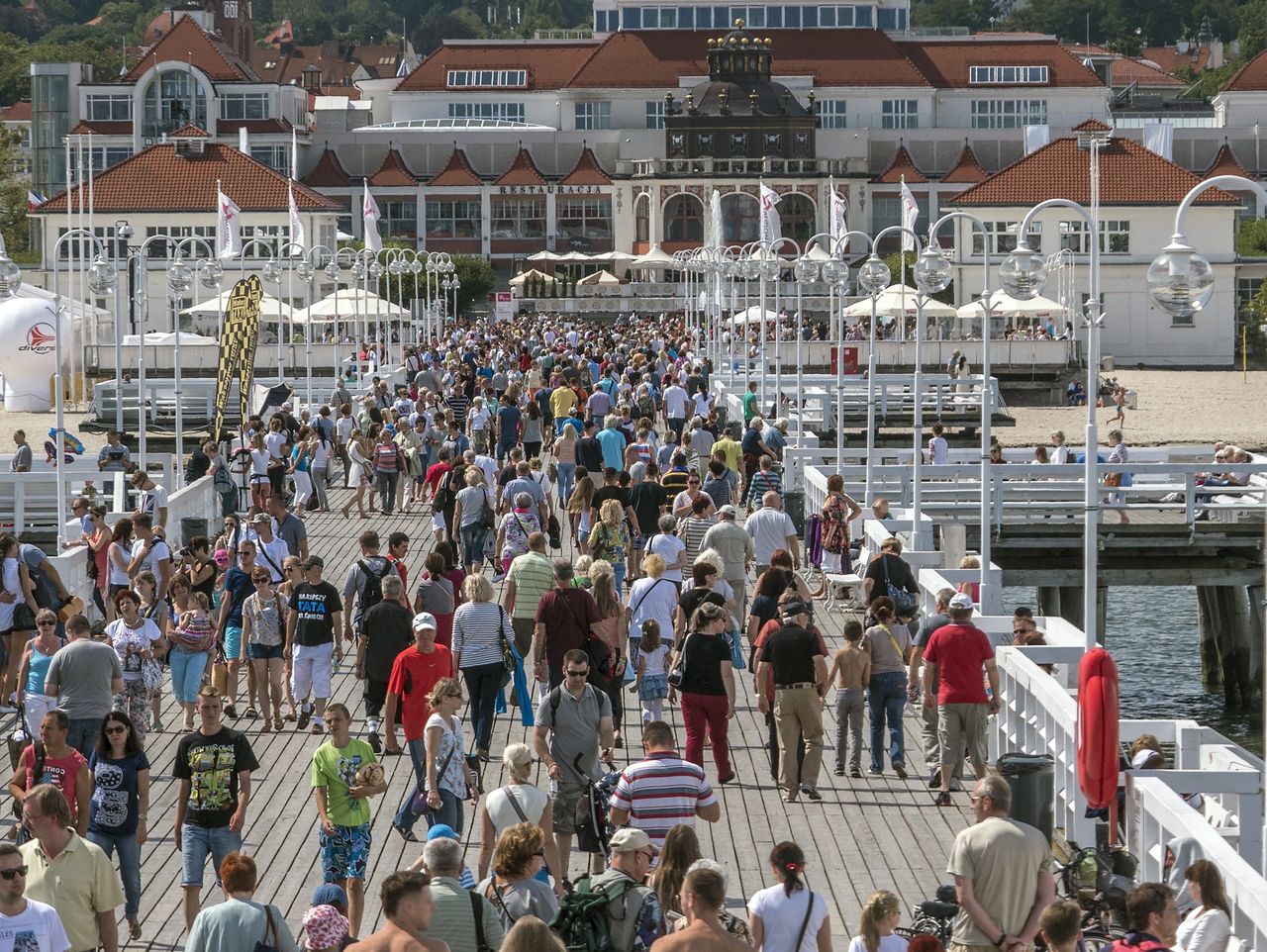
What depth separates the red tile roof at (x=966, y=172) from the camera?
116 meters

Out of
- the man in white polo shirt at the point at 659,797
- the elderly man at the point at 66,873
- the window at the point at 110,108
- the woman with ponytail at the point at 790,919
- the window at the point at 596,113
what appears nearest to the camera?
the woman with ponytail at the point at 790,919

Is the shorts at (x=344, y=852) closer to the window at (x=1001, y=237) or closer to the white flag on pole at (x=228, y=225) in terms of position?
the white flag on pole at (x=228, y=225)

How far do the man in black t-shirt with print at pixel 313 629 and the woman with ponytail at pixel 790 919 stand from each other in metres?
6.97

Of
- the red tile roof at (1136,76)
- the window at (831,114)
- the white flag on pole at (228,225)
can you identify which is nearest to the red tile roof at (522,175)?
the window at (831,114)

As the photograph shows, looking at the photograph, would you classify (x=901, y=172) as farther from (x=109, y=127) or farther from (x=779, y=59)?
(x=109, y=127)

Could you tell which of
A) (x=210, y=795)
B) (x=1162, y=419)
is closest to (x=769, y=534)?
(x=210, y=795)

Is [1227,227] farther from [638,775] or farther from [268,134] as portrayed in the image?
[638,775]

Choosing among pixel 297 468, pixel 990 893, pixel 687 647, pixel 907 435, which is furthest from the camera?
pixel 907 435

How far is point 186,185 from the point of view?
308ft

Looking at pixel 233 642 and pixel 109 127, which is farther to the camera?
pixel 109 127

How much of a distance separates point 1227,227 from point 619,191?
4006 cm

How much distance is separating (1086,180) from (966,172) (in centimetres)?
3341

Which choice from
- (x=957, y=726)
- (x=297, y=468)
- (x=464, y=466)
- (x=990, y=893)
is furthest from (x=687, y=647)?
(x=297, y=468)

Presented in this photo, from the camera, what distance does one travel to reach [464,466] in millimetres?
23312
